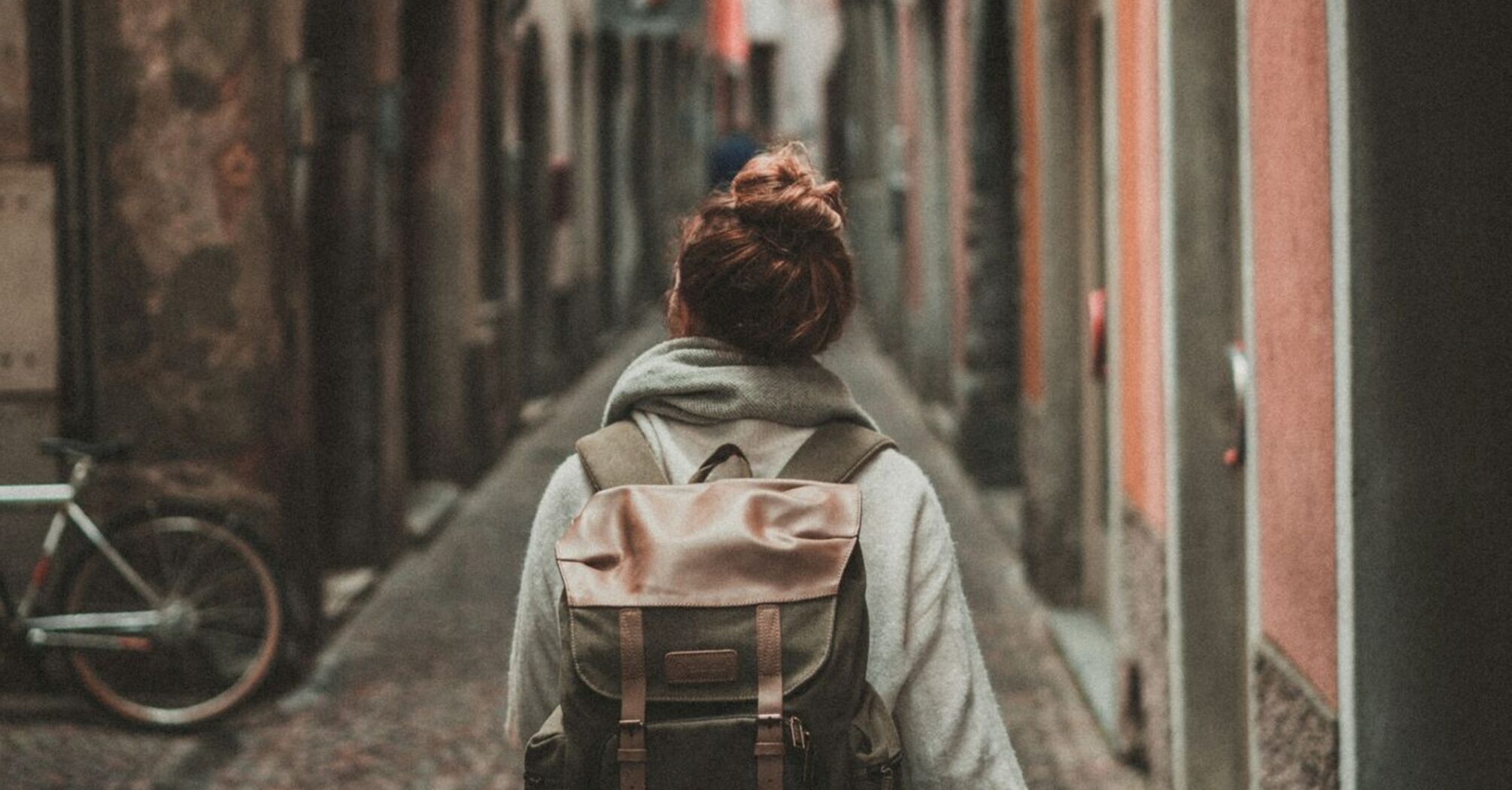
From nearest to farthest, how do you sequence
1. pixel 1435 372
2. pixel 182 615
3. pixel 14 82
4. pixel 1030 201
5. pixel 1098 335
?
pixel 1435 372
pixel 1098 335
pixel 182 615
pixel 14 82
pixel 1030 201

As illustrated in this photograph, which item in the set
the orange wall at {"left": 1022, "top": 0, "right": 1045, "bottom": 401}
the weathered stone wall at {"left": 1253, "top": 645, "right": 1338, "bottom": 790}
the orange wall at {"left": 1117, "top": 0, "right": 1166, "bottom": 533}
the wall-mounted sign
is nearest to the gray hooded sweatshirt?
the weathered stone wall at {"left": 1253, "top": 645, "right": 1338, "bottom": 790}

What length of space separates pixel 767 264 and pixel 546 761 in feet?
1.90

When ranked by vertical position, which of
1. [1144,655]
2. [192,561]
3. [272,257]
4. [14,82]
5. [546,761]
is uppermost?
[14,82]

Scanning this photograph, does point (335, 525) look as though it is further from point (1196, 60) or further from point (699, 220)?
point (699, 220)

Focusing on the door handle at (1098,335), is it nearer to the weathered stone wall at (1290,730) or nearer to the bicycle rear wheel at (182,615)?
the weathered stone wall at (1290,730)

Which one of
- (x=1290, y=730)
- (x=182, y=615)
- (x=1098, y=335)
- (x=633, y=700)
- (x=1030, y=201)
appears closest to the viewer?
(x=633, y=700)

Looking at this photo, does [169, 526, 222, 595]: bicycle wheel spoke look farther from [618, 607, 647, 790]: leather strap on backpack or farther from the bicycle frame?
[618, 607, 647, 790]: leather strap on backpack

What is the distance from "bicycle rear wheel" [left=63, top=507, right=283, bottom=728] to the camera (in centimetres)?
625

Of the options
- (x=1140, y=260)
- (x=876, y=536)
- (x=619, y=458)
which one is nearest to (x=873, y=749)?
(x=876, y=536)

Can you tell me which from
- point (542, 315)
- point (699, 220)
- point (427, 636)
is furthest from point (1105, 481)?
point (542, 315)

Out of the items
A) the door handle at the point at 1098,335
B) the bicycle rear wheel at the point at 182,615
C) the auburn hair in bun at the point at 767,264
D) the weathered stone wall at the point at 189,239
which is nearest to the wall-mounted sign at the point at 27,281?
the weathered stone wall at the point at 189,239

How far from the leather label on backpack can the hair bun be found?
1.60 ft

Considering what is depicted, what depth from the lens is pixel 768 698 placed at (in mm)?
2061

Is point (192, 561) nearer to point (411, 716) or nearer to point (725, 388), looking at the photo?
point (411, 716)
